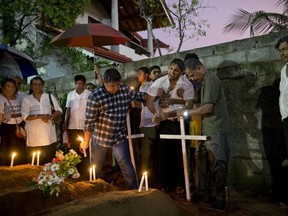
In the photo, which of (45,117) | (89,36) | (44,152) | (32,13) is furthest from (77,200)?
(32,13)

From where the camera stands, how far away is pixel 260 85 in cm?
487

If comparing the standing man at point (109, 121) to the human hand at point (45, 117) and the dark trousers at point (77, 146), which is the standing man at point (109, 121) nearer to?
the human hand at point (45, 117)

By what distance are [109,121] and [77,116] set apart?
2444 mm

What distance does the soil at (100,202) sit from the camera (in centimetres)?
261

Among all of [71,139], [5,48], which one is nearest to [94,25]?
[5,48]

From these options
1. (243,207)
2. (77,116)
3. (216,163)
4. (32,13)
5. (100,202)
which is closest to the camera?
(100,202)

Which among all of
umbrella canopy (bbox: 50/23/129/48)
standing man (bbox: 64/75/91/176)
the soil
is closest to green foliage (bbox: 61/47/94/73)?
standing man (bbox: 64/75/91/176)

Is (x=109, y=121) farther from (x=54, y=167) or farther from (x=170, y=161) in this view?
(x=170, y=161)

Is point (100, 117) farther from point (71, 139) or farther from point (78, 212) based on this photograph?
point (71, 139)

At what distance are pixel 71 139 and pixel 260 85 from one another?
13.5ft

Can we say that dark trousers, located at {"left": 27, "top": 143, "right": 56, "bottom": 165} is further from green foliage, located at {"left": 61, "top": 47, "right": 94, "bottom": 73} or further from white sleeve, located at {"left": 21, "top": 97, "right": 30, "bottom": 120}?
green foliage, located at {"left": 61, "top": 47, "right": 94, "bottom": 73}

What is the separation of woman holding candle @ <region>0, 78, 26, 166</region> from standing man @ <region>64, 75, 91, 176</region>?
122 centimetres

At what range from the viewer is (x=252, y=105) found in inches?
195

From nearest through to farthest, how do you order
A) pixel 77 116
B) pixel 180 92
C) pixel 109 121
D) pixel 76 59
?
pixel 109 121, pixel 180 92, pixel 77 116, pixel 76 59
